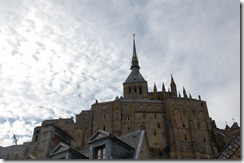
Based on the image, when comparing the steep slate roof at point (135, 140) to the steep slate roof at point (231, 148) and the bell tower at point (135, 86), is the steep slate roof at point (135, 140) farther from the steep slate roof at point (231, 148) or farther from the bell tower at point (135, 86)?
the bell tower at point (135, 86)

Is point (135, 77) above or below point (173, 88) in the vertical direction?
above

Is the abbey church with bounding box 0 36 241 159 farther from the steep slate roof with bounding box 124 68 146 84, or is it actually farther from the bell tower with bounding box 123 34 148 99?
the steep slate roof with bounding box 124 68 146 84

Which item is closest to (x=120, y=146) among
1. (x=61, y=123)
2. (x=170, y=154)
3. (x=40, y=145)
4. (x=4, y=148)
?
(x=40, y=145)

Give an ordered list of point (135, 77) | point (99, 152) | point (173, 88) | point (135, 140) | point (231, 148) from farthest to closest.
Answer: point (135, 77) → point (173, 88) → point (135, 140) → point (99, 152) → point (231, 148)

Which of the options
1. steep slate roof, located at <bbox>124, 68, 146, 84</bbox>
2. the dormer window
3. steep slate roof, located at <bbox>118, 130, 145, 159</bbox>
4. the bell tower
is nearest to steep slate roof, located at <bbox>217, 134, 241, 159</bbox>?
steep slate roof, located at <bbox>118, 130, 145, 159</bbox>

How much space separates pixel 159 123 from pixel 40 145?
2472 centimetres

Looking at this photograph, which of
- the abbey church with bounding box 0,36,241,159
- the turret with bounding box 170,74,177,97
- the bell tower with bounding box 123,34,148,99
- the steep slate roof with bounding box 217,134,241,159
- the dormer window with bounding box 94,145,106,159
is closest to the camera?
the steep slate roof with bounding box 217,134,241,159

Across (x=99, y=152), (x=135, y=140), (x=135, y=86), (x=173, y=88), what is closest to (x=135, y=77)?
(x=135, y=86)

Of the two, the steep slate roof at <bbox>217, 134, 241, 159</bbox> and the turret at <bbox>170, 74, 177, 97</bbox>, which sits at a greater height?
the turret at <bbox>170, 74, 177, 97</bbox>

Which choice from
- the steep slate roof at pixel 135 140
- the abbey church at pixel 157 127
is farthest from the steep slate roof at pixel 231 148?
the abbey church at pixel 157 127

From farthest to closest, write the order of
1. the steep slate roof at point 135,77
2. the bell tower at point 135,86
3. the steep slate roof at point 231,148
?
the steep slate roof at point 135,77
the bell tower at point 135,86
the steep slate roof at point 231,148

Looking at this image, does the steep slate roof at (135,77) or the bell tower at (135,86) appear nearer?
the bell tower at (135,86)

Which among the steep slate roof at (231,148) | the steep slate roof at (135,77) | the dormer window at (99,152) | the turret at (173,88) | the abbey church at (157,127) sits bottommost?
the steep slate roof at (231,148)

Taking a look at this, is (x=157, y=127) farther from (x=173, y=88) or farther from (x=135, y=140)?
(x=135, y=140)
